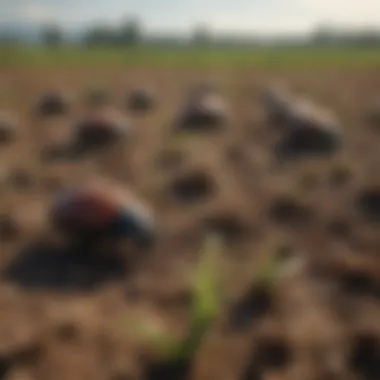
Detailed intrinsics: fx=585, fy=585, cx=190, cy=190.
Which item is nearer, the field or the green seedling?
the green seedling

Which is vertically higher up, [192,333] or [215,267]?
[215,267]

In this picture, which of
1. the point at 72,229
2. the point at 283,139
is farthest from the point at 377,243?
the point at 283,139

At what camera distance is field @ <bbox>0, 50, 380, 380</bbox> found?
78.5 inches

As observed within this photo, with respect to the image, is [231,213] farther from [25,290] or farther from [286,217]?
[25,290]

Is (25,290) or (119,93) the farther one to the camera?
(119,93)

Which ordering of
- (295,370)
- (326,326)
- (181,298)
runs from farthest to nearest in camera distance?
(181,298), (326,326), (295,370)

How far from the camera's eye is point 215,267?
2426 mm

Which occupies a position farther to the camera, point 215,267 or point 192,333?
point 215,267

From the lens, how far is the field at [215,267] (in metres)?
1.99

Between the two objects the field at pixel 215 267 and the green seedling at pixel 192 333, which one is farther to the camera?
the field at pixel 215 267

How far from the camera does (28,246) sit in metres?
2.91

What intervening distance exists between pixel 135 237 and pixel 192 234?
0.31 m

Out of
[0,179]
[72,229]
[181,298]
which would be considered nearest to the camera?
[181,298]

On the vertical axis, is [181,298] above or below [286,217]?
below
